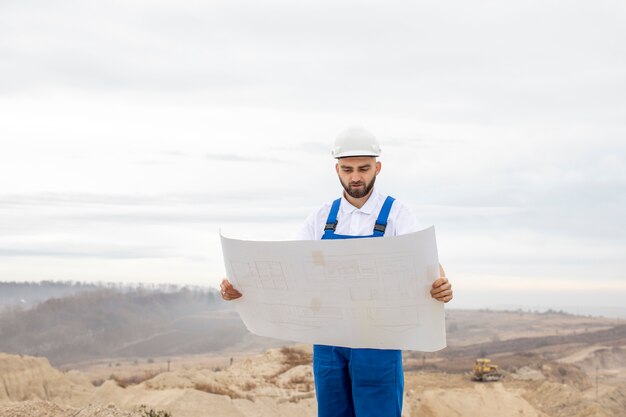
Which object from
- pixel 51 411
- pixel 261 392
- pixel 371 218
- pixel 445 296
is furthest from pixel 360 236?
pixel 261 392

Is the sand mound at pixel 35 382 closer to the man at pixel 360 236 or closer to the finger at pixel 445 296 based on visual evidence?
the man at pixel 360 236

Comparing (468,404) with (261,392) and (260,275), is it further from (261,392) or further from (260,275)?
(260,275)

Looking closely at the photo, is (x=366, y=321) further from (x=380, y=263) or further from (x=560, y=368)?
(x=560, y=368)

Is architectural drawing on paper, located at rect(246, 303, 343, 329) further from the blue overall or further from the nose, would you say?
the nose

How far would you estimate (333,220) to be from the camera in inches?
175

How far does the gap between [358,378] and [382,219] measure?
36.7 inches

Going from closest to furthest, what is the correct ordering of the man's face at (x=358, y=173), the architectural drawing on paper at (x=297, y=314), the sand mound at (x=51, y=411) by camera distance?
the architectural drawing on paper at (x=297, y=314) → the man's face at (x=358, y=173) → the sand mound at (x=51, y=411)

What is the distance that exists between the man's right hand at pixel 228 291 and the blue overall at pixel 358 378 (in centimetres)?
59

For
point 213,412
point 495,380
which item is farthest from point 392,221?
point 495,380

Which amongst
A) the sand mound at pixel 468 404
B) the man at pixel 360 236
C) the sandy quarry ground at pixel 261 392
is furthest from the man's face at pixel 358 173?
the sand mound at pixel 468 404

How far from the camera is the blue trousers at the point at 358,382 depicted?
4254mm

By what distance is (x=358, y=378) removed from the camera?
427cm

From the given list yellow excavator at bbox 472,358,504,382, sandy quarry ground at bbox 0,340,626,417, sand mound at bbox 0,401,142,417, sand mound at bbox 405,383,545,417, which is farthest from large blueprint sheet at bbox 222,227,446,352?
yellow excavator at bbox 472,358,504,382

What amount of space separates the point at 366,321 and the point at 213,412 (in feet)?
26.2
